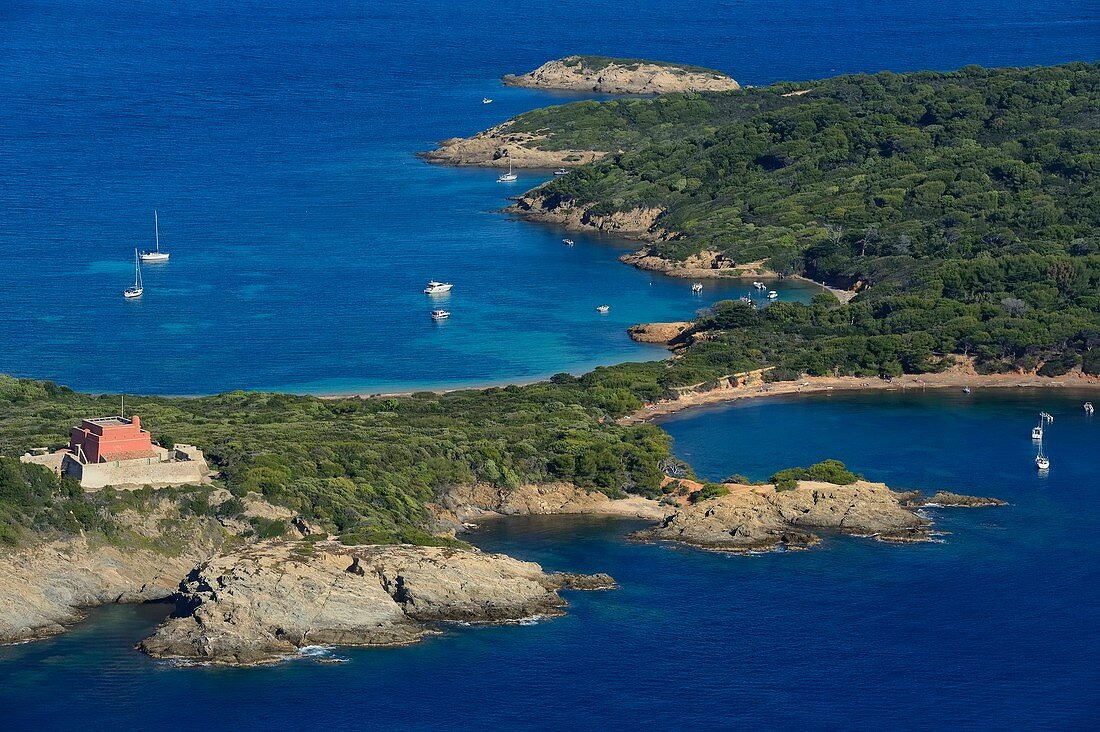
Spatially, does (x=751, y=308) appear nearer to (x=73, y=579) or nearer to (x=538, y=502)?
(x=538, y=502)

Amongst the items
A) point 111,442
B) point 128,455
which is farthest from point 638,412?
point 111,442

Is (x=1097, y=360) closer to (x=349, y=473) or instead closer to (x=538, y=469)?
(x=538, y=469)

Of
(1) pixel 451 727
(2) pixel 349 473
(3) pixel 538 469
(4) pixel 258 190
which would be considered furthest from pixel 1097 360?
(4) pixel 258 190

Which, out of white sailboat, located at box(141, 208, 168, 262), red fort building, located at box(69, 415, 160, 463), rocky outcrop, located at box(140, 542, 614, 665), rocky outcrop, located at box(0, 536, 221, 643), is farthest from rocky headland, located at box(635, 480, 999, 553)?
white sailboat, located at box(141, 208, 168, 262)

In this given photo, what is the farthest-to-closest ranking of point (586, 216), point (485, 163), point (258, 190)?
point (485, 163), point (258, 190), point (586, 216)

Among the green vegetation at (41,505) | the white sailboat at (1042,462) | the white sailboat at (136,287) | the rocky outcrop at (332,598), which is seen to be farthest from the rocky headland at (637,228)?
the green vegetation at (41,505)

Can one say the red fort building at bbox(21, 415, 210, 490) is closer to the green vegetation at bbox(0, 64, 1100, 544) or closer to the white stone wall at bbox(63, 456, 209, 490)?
the white stone wall at bbox(63, 456, 209, 490)

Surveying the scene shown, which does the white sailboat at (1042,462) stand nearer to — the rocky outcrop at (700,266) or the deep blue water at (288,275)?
the deep blue water at (288,275)
